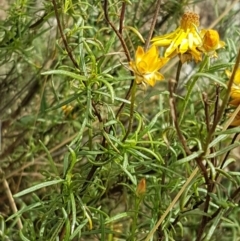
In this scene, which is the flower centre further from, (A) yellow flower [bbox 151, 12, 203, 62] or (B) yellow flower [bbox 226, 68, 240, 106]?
(B) yellow flower [bbox 226, 68, 240, 106]

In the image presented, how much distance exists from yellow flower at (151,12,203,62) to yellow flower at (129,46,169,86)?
0.04 metres

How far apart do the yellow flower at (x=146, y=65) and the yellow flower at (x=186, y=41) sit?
0.13 ft

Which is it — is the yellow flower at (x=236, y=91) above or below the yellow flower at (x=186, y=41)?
below

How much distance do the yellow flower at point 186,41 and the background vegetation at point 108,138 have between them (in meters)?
0.03

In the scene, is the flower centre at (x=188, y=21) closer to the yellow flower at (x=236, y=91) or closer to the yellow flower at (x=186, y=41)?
the yellow flower at (x=186, y=41)

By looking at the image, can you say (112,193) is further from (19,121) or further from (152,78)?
(152,78)

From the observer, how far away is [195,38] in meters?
0.98

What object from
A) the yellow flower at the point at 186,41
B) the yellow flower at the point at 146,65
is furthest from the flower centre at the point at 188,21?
the yellow flower at the point at 146,65

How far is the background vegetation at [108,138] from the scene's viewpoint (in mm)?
1016

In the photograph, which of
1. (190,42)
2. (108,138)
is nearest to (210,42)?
(190,42)

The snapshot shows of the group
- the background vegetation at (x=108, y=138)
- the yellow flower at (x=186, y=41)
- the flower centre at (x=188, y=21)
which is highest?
the flower centre at (x=188, y=21)

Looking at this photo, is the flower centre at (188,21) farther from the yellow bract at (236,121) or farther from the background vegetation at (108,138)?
the yellow bract at (236,121)

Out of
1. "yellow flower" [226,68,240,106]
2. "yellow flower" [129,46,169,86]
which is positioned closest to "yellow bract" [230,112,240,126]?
"yellow flower" [226,68,240,106]

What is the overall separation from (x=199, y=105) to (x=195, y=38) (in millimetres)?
578
